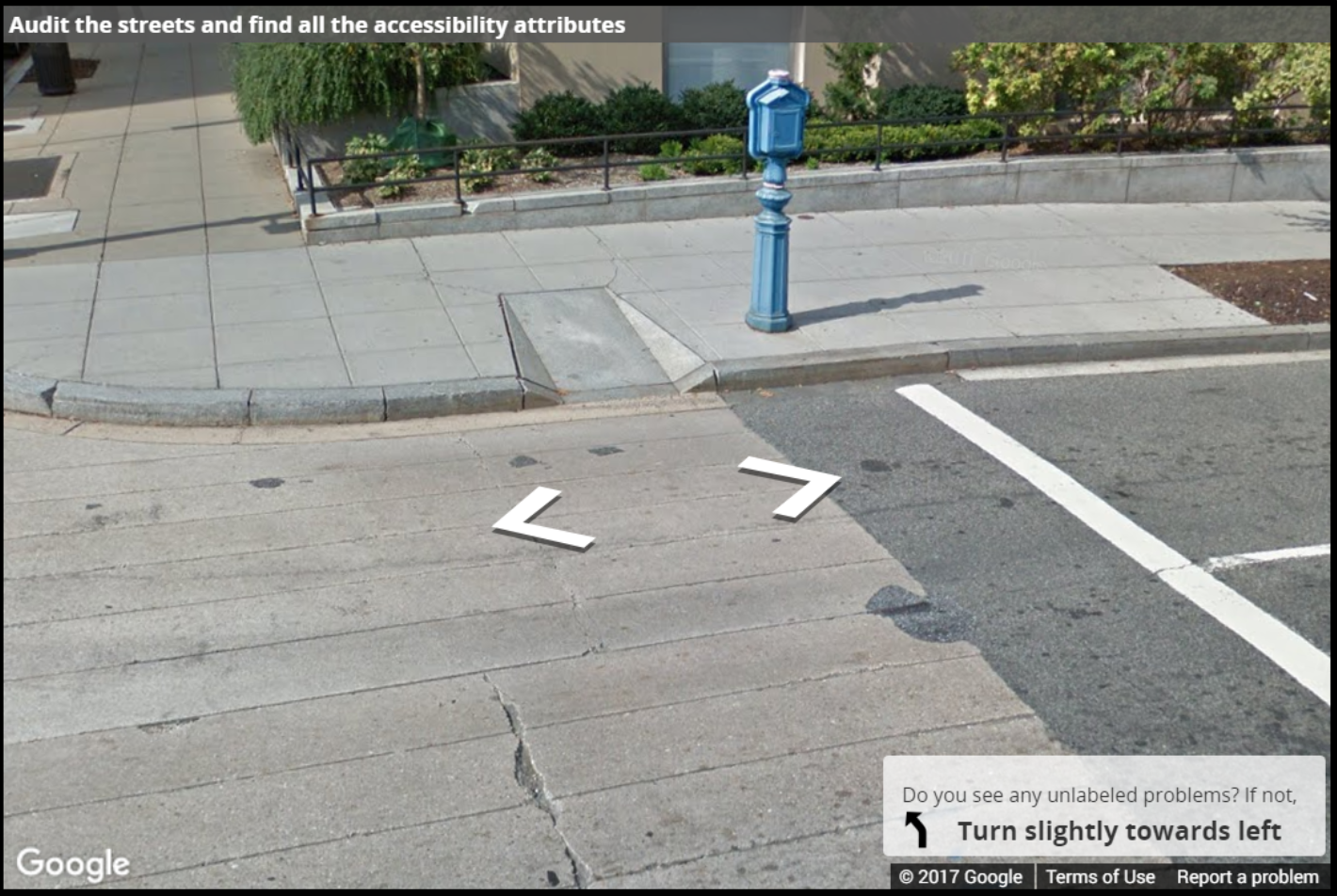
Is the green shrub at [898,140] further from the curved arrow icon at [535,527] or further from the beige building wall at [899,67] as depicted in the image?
the curved arrow icon at [535,527]

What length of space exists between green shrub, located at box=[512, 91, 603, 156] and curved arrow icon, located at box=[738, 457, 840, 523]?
7.26 meters

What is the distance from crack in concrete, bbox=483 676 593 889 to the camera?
4387mm

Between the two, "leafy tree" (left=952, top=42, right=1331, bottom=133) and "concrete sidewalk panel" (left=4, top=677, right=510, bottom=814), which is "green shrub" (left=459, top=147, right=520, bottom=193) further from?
"concrete sidewalk panel" (left=4, top=677, right=510, bottom=814)

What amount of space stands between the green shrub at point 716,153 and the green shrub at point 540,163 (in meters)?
1.42

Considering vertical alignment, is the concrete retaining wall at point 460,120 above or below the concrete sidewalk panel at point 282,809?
above

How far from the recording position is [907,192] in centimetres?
1356

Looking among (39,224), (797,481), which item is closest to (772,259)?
(797,481)

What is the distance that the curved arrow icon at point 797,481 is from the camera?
716 centimetres

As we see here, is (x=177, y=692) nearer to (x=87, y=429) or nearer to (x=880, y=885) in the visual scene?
(x=880, y=885)

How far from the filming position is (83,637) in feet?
19.1

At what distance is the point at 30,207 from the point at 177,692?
9455 millimetres

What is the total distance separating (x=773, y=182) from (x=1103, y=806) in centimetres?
587

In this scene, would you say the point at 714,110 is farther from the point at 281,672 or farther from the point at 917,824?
the point at 917,824

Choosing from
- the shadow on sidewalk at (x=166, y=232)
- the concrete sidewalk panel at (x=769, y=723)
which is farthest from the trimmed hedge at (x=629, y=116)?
the concrete sidewalk panel at (x=769, y=723)
